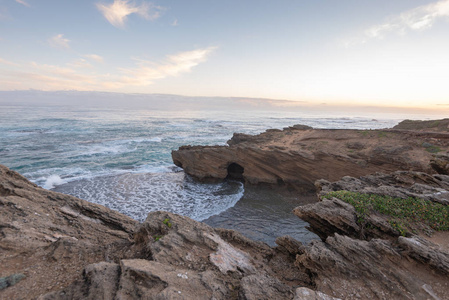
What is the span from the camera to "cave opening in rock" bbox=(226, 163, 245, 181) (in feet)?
70.2

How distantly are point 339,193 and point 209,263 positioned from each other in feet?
22.3

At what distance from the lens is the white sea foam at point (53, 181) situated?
17617 mm

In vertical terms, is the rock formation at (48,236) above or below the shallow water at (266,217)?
above

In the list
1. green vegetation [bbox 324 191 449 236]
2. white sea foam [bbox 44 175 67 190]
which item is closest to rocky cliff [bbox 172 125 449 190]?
green vegetation [bbox 324 191 449 236]

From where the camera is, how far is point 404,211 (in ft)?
24.6

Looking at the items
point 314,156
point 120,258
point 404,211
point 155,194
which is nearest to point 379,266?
point 404,211

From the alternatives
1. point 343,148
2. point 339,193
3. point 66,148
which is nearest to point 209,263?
point 339,193

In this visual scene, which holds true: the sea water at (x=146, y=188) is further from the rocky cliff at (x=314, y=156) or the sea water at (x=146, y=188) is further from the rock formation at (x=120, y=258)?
the rock formation at (x=120, y=258)

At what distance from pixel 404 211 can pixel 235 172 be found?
15128 millimetres

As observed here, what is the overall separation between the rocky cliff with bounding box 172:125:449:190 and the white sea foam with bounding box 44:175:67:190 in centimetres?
1044

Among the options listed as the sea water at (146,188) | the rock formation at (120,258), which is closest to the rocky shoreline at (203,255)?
the rock formation at (120,258)

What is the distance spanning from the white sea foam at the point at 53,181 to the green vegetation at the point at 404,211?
71.0 ft

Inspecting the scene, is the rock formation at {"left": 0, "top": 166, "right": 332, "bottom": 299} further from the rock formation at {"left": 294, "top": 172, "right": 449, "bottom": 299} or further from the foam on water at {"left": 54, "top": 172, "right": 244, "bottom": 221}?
the foam on water at {"left": 54, "top": 172, "right": 244, "bottom": 221}

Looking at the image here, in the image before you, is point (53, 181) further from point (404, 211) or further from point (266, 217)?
point (404, 211)
